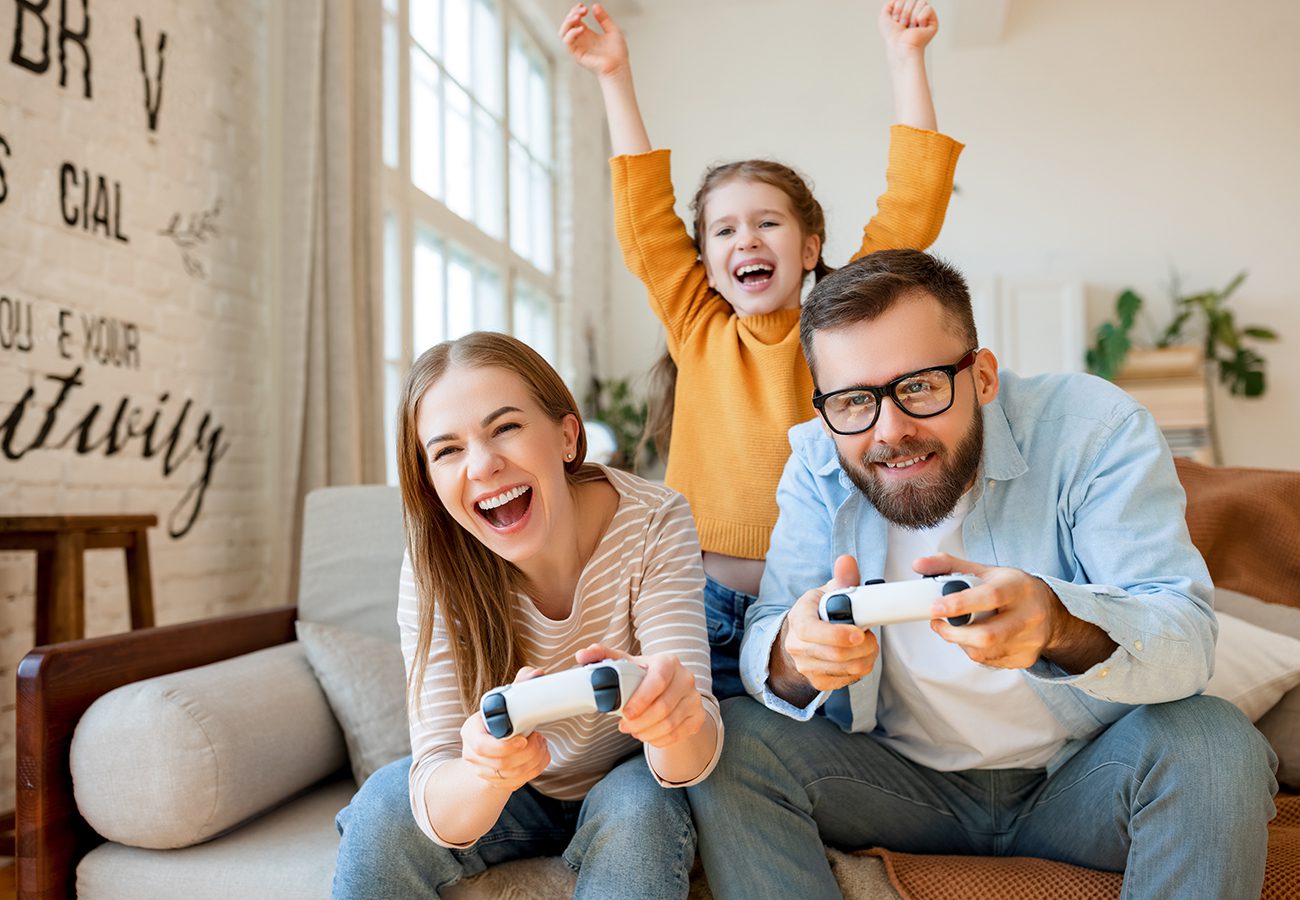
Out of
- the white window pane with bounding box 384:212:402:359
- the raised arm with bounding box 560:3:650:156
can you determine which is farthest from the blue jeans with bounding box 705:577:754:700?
the white window pane with bounding box 384:212:402:359

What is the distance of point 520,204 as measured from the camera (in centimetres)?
615

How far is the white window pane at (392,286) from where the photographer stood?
14.3ft

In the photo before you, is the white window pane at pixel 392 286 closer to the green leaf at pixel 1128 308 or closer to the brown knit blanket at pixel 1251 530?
the brown knit blanket at pixel 1251 530

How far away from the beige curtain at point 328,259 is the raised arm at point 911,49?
2.06 meters

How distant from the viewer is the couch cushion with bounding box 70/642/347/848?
156cm

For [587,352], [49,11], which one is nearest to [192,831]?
[49,11]

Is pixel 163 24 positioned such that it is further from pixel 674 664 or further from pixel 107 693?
pixel 674 664

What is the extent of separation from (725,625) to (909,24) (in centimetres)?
118

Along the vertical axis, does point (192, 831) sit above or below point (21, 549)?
below

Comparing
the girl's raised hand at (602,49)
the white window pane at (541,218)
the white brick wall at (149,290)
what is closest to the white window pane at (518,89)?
the white window pane at (541,218)

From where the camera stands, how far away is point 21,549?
88.4 inches

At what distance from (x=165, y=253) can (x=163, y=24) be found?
63 centimetres

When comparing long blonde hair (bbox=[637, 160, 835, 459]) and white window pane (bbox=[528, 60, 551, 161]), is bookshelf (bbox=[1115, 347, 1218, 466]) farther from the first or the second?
long blonde hair (bbox=[637, 160, 835, 459])

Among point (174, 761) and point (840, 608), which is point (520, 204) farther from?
point (840, 608)
